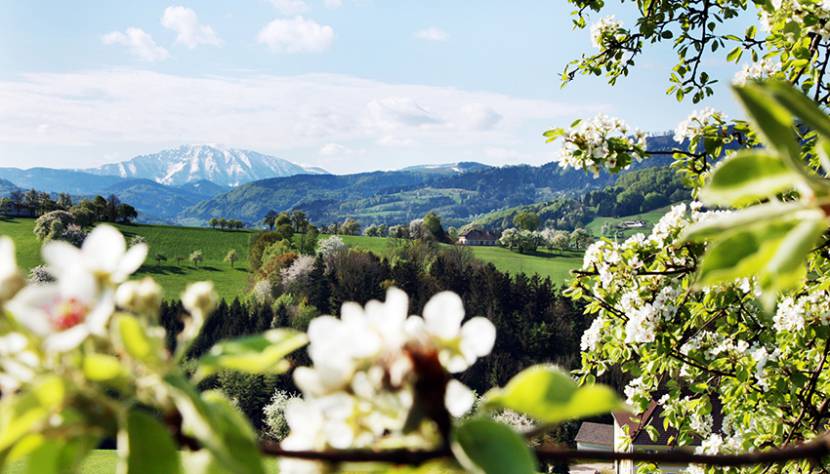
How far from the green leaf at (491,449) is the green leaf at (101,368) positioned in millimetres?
241

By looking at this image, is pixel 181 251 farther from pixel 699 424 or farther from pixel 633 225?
pixel 633 225

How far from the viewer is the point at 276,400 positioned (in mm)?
42312

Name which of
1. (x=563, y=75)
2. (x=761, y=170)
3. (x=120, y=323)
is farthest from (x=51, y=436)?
(x=563, y=75)

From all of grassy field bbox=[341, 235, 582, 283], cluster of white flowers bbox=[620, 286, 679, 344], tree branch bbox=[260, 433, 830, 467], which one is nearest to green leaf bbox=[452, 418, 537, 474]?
tree branch bbox=[260, 433, 830, 467]

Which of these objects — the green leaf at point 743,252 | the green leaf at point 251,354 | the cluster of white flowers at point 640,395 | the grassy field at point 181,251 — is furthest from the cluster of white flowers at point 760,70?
the grassy field at point 181,251

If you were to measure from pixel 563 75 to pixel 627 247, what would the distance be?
1.72 meters

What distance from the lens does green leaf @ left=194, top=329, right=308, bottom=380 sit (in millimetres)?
486

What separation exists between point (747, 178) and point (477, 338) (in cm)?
25

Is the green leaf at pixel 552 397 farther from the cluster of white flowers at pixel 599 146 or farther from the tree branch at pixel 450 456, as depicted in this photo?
the cluster of white flowers at pixel 599 146

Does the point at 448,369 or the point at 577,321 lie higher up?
the point at 448,369

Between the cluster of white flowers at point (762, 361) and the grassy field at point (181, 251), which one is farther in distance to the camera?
the grassy field at point (181, 251)

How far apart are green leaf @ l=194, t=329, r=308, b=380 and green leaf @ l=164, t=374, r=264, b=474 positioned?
39mm

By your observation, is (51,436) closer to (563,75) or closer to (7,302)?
(7,302)

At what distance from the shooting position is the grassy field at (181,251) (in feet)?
206
